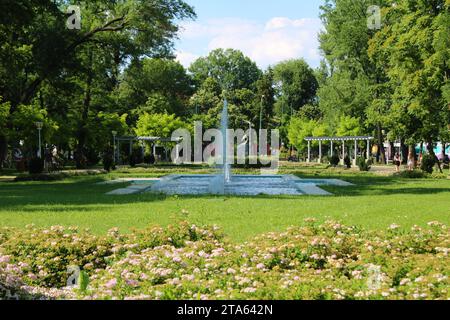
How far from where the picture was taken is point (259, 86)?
84.4 m

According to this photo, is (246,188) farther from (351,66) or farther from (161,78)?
(161,78)

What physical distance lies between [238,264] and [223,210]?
731 cm

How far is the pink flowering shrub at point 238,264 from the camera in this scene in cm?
555

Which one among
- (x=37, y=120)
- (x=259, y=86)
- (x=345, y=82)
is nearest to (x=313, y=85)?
(x=259, y=86)

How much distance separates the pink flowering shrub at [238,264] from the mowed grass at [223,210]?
134 cm

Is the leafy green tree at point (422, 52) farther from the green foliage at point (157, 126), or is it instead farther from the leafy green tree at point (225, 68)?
the leafy green tree at point (225, 68)

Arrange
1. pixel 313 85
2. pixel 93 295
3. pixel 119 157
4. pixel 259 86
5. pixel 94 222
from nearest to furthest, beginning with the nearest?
1. pixel 93 295
2. pixel 94 222
3. pixel 119 157
4. pixel 259 86
5. pixel 313 85

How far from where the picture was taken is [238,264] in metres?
6.98

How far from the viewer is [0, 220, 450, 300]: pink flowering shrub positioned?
18.2ft

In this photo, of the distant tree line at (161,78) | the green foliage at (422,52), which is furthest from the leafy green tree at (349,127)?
the green foliage at (422,52)

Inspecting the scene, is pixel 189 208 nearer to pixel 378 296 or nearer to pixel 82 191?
pixel 82 191

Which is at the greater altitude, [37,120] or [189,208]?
[37,120]

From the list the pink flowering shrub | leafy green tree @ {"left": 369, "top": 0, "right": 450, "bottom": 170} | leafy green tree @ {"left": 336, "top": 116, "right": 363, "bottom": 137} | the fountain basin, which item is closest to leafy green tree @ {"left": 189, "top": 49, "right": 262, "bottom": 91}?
leafy green tree @ {"left": 336, "top": 116, "right": 363, "bottom": 137}
